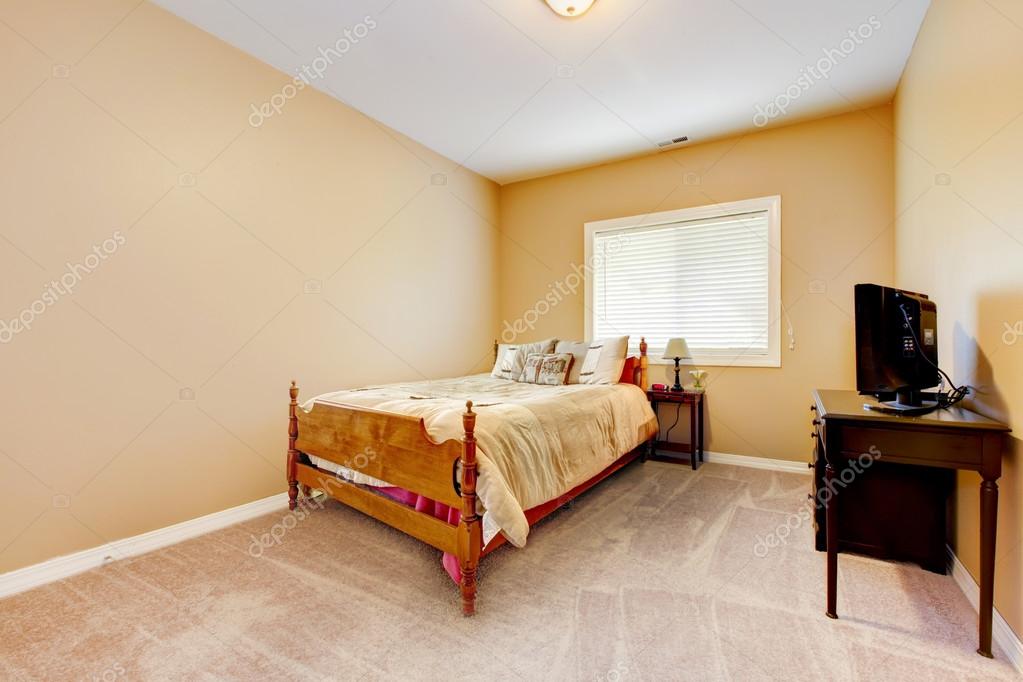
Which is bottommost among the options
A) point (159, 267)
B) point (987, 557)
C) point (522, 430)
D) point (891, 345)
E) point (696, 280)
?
point (987, 557)

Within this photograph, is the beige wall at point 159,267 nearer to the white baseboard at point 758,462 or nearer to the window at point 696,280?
the window at point 696,280

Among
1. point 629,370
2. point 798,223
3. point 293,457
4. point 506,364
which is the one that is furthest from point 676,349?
point 293,457

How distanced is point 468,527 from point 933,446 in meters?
1.71

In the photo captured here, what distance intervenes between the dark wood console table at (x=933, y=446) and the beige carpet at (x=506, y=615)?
25cm

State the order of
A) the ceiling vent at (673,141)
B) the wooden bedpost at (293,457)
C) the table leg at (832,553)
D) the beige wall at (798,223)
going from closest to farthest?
the table leg at (832,553)
the wooden bedpost at (293,457)
the beige wall at (798,223)
the ceiling vent at (673,141)

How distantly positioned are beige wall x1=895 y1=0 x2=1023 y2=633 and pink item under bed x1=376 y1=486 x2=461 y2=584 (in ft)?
6.35

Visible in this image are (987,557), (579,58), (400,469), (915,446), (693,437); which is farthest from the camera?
(693,437)

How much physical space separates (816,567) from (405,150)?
4.01 m

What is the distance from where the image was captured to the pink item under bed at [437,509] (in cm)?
193

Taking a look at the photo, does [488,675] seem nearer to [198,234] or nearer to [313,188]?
[198,234]

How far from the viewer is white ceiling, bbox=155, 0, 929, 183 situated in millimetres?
2465

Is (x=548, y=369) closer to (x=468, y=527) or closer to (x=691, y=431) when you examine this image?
(x=691, y=431)

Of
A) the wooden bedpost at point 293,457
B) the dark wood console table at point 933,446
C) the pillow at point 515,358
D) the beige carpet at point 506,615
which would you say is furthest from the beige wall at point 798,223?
→ the wooden bedpost at point 293,457

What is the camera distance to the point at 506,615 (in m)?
1.80
